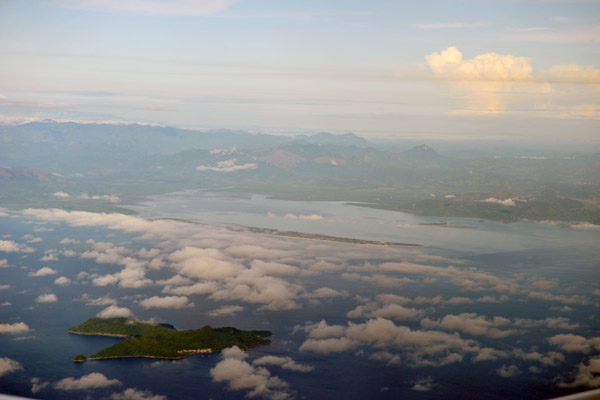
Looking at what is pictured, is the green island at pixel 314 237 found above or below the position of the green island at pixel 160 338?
above

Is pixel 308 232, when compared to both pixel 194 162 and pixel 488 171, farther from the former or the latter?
pixel 194 162

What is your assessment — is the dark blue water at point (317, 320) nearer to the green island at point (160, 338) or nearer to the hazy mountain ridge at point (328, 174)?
the green island at point (160, 338)

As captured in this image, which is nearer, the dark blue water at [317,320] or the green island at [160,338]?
the dark blue water at [317,320]

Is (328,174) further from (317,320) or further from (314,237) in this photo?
(317,320)

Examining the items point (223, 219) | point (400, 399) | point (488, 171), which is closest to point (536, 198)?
point (488, 171)

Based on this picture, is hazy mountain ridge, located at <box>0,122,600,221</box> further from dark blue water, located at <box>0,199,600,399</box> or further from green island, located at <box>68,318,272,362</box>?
green island, located at <box>68,318,272,362</box>

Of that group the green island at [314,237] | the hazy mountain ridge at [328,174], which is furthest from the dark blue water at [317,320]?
the hazy mountain ridge at [328,174]

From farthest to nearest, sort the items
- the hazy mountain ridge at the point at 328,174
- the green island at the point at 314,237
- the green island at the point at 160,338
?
A: the hazy mountain ridge at the point at 328,174
the green island at the point at 314,237
the green island at the point at 160,338

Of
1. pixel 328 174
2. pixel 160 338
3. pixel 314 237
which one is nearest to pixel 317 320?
pixel 160 338
